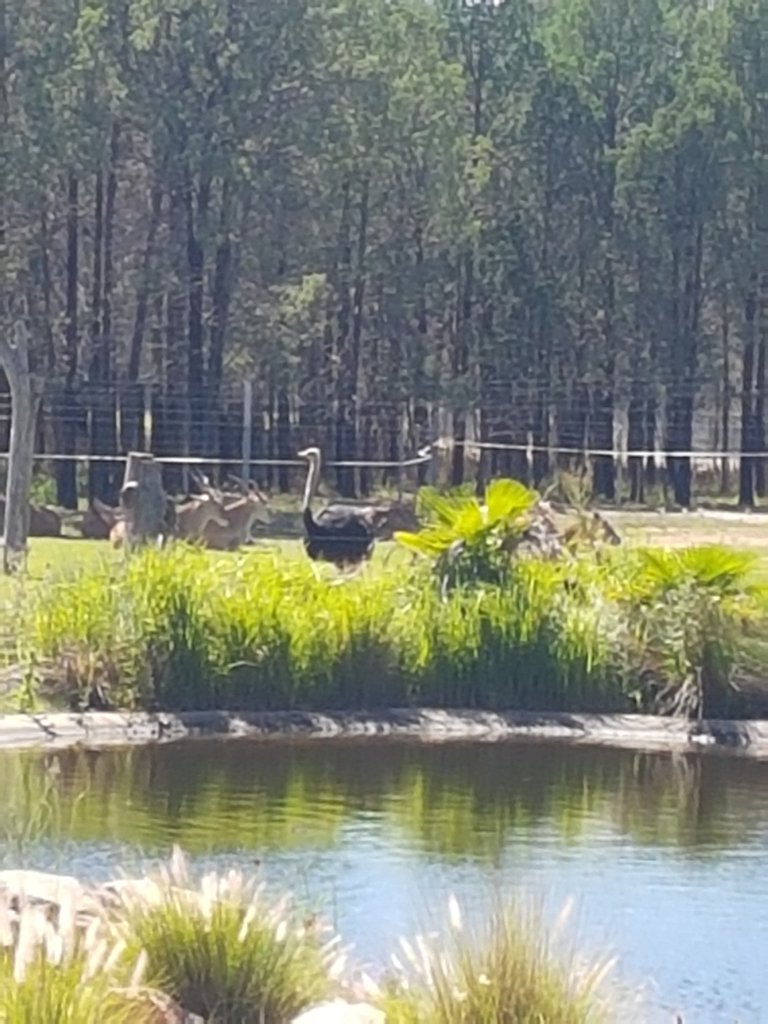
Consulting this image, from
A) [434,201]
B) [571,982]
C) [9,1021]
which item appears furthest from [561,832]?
[434,201]

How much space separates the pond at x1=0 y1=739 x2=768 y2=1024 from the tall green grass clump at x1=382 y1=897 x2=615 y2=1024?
2.43ft

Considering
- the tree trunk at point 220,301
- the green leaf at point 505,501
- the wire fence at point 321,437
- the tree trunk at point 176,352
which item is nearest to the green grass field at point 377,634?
the green leaf at point 505,501

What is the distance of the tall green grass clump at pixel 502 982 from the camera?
7.45 meters

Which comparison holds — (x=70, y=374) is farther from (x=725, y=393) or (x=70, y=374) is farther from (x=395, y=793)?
(x=395, y=793)

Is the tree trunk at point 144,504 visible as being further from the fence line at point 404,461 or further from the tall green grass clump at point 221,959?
the tall green grass clump at point 221,959

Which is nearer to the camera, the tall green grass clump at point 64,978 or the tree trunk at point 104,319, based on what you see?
the tall green grass clump at point 64,978

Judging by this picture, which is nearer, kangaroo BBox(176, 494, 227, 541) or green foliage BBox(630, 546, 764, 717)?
green foliage BBox(630, 546, 764, 717)

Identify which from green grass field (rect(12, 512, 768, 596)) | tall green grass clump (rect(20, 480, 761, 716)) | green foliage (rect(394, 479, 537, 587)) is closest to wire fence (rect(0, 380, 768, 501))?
green grass field (rect(12, 512, 768, 596))

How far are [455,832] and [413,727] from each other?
424cm

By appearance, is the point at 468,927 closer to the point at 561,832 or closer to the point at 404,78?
the point at 561,832

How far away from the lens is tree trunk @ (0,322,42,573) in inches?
1030

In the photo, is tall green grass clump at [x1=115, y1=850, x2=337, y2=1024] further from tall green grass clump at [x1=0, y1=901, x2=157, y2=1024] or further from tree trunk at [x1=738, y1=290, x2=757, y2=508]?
tree trunk at [x1=738, y1=290, x2=757, y2=508]

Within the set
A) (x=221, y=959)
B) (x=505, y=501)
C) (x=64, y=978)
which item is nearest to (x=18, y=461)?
(x=505, y=501)

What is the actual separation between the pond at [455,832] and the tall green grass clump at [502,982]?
740 millimetres
